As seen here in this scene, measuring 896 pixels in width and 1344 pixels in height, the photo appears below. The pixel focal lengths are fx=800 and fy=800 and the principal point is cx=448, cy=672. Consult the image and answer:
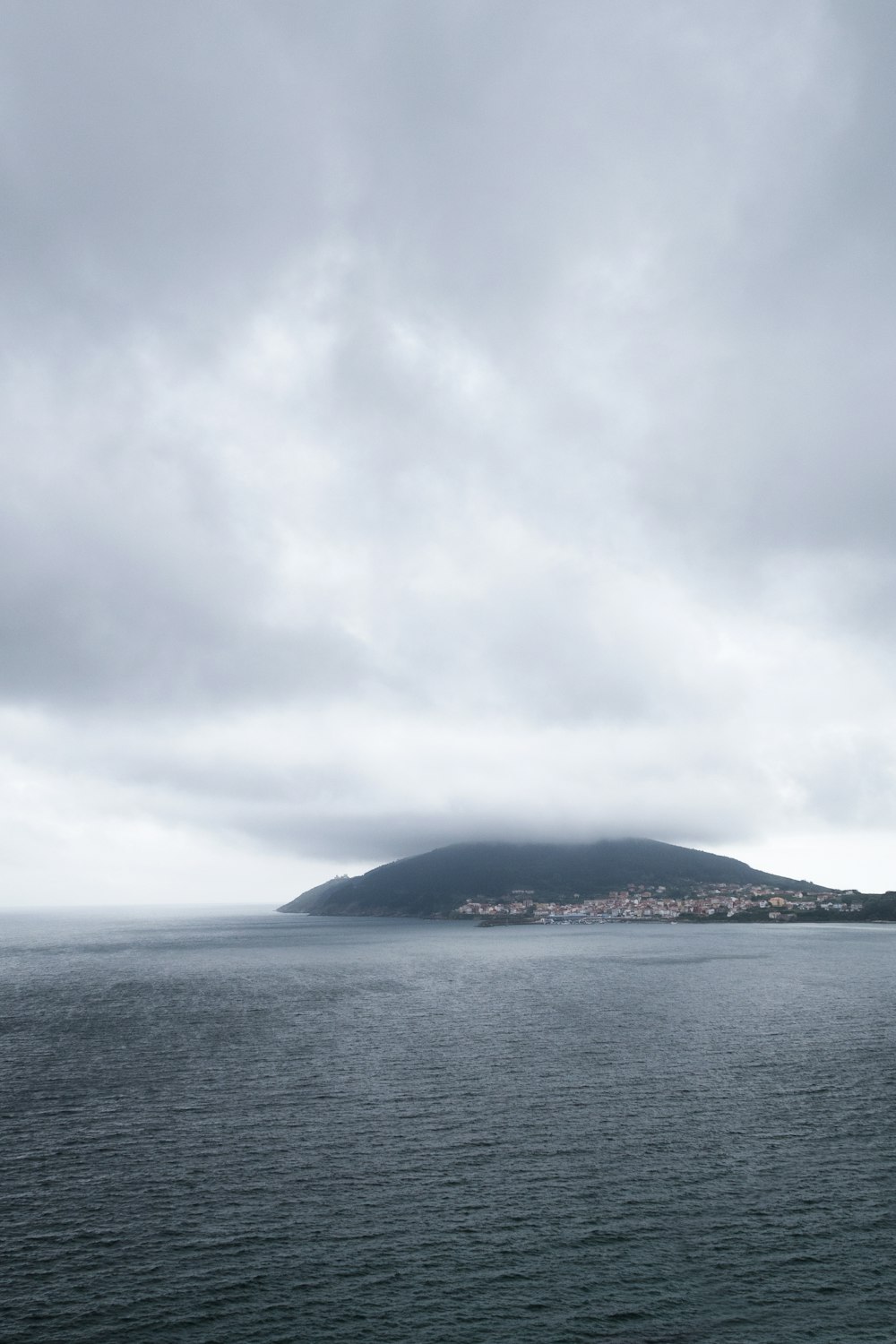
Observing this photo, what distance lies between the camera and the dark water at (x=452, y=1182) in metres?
37.5

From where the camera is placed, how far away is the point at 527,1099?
6900cm

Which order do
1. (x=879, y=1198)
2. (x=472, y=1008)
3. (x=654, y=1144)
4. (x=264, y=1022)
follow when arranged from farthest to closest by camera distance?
(x=472, y=1008) → (x=264, y=1022) → (x=654, y=1144) → (x=879, y=1198)

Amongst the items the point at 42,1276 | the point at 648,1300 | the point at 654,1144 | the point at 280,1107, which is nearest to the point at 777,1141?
the point at 654,1144

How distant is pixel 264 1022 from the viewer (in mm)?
108312

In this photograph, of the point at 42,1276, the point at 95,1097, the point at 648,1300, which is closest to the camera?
the point at 648,1300

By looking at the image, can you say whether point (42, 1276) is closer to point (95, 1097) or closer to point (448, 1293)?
point (448, 1293)

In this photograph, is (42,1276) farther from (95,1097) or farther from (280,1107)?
(95,1097)

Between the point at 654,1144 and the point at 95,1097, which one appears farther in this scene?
the point at 95,1097

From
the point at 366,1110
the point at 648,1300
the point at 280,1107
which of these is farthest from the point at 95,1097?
the point at 648,1300

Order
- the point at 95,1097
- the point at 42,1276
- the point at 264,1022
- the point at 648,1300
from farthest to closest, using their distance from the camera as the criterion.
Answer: the point at 264,1022, the point at 95,1097, the point at 42,1276, the point at 648,1300

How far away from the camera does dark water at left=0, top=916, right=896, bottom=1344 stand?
37531 mm

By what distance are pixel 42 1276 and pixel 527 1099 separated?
1576 inches

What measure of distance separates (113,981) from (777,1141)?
139569mm

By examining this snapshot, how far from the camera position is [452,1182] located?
5178 centimetres
